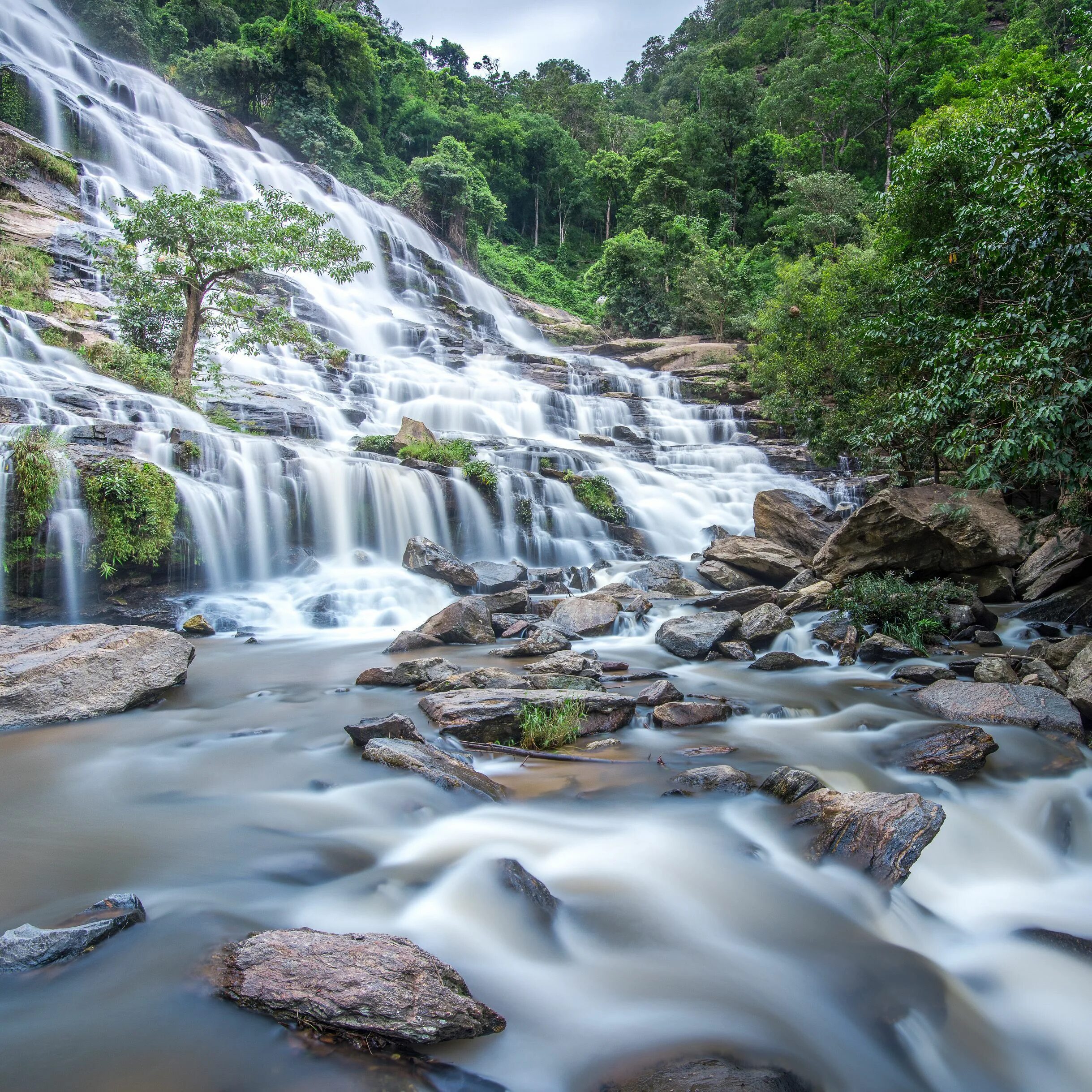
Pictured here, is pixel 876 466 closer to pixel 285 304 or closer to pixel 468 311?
pixel 285 304

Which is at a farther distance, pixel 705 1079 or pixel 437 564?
pixel 437 564

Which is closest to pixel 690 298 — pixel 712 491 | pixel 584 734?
pixel 712 491

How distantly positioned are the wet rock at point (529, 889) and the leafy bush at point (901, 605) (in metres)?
6.19

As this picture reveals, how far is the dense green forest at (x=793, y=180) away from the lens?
6.58m

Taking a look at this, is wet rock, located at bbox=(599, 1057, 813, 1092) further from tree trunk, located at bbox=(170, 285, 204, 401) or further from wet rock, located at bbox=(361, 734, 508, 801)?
tree trunk, located at bbox=(170, 285, 204, 401)

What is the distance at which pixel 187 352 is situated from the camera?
15273 millimetres

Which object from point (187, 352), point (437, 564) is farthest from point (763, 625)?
point (187, 352)

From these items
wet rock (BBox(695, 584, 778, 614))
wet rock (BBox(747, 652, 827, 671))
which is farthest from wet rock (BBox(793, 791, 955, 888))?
wet rock (BBox(695, 584, 778, 614))

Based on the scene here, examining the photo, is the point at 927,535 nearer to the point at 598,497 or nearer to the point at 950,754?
the point at 950,754

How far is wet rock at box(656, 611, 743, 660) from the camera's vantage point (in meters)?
8.25

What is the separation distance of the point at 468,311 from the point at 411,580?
84.2 ft

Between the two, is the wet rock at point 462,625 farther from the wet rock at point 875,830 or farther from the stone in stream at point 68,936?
the stone in stream at point 68,936

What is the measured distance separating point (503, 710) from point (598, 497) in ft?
35.2

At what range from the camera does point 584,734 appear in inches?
216
